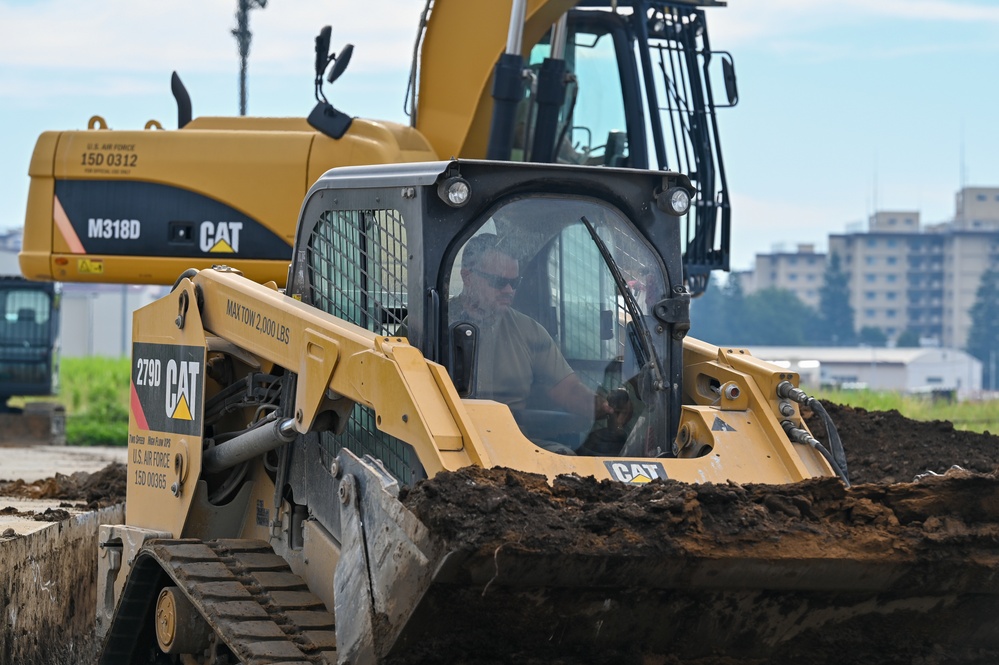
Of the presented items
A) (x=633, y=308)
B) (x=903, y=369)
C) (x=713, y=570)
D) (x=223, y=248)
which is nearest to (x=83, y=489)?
(x=223, y=248)

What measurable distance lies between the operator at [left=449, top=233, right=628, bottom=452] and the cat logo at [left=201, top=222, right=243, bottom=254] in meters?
3.91

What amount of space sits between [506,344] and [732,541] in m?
1.33

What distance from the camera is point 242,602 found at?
224 inches

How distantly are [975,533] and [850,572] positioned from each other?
1.54ft

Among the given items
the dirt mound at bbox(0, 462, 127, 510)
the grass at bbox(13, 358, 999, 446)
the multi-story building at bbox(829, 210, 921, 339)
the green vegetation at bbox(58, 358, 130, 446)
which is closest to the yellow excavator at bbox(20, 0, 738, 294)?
the dirt mound at bbox(0, 462, 127, 510)

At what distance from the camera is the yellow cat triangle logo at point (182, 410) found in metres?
6.72

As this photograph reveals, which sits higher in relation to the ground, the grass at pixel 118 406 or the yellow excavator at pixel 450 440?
the yellow excavator at pixel 450 440

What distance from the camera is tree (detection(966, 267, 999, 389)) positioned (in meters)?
108

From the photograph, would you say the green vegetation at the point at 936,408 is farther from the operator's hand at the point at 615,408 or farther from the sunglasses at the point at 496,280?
the sunglasses at the point at 496,280

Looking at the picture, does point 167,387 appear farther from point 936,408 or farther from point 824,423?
point 936,408

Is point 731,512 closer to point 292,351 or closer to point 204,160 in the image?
point 292,351

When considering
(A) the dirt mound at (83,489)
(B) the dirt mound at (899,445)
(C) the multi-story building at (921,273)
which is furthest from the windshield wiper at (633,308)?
(C) the multi-story building at (921,273)

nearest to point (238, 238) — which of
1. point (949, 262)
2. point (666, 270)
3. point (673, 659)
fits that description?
point (666, 270)

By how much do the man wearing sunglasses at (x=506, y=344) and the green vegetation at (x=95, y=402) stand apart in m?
17.6
